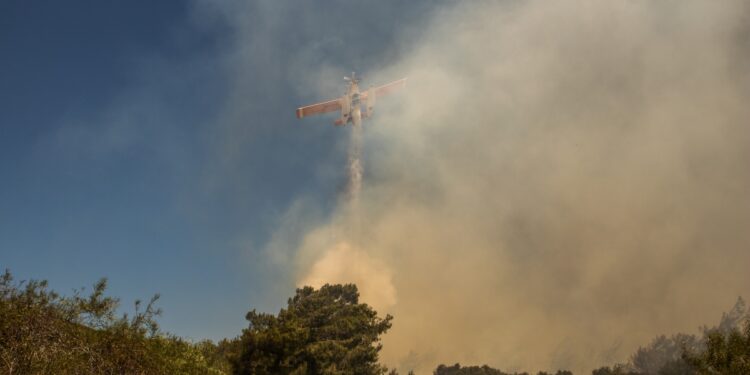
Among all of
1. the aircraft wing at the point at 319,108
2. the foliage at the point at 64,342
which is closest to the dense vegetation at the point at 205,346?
the foliage at the point at 64,342

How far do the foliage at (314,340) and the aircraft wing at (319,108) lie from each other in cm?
3924

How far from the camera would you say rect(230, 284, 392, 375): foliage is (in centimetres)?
4334

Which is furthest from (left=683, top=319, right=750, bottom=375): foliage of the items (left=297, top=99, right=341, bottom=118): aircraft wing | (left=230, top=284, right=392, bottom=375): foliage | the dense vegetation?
(left=297, top=99, right=341, bottom=118): aircraft wing

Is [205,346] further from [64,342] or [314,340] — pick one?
Result: [64,342]

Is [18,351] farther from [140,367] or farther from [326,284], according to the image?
[326,284]

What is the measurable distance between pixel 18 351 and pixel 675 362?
404ft

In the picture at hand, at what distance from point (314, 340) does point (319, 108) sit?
58.0 metres

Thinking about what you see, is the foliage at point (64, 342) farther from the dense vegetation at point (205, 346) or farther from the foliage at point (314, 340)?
the foliage at point (314, 340)

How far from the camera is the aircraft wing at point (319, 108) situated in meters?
102

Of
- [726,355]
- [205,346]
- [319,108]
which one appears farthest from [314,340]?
[319,108]

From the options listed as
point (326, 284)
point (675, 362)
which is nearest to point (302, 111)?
point (326, 284)

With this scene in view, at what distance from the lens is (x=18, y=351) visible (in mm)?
16109

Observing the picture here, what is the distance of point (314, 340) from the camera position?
54.8m

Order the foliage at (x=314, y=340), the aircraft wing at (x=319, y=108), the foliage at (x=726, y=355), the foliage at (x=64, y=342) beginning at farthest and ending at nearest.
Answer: the aircraft wing at (x=319, y=108) → the foliage at (x=314, y=340) → the foliage at (x=726, y=355) → the foliage at (x=64, y=342)
